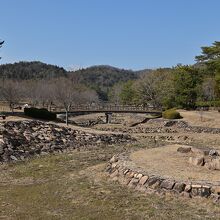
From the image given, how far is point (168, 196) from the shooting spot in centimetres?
1512

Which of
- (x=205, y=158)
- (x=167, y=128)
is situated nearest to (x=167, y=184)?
(x=205, y=158)

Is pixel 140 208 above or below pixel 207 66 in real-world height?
below

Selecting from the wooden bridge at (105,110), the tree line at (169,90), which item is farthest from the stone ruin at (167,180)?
the wooden bridge at (105,110)

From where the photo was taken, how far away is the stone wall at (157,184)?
14617mm

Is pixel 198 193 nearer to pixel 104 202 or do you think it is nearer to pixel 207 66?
pixel 104 202

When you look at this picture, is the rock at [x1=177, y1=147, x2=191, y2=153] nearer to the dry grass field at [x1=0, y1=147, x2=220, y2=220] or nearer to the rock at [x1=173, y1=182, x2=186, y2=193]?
the dry grass field at [x1=0, y1=147, x2=220, y2=220]

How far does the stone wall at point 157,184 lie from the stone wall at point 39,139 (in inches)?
380

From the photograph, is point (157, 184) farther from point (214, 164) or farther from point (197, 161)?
point (197, 161)

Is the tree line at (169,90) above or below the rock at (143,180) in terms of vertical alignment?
above

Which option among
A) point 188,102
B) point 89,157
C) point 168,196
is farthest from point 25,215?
point 188,102

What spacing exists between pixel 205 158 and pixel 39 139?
16205 mm

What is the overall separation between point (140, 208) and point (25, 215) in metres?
3.92

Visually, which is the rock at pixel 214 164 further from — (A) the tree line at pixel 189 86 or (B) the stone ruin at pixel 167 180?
(A) the tree line at pixel 189 86

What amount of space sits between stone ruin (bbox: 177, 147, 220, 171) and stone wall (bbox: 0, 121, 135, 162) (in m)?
11.6
